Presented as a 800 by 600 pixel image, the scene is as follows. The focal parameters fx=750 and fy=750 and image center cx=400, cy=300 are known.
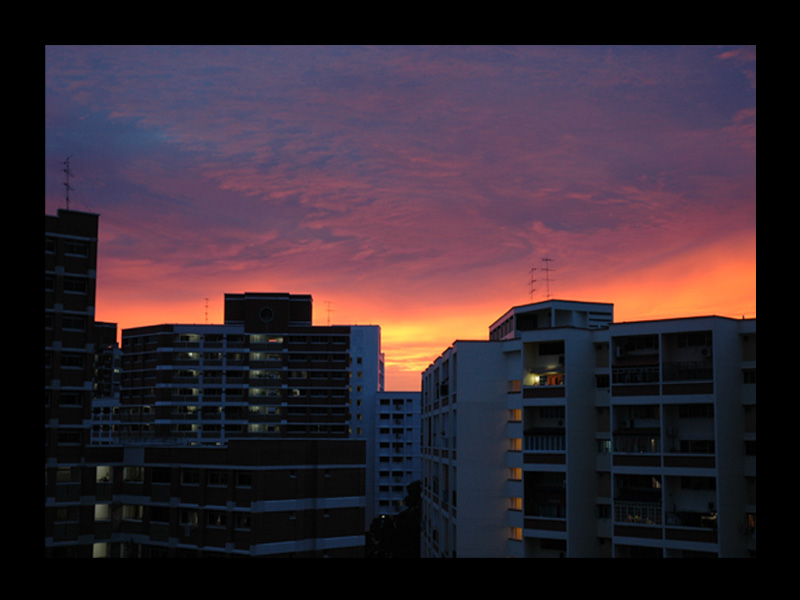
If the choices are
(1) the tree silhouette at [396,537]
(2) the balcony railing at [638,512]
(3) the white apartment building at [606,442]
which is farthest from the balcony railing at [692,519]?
(1) the tree silhouette at [396,537]

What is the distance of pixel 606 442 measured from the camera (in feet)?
119

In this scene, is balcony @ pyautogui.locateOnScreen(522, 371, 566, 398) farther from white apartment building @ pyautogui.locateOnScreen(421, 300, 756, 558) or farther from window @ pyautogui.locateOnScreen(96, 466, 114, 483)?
window @ pyautogui.locateOnScreen(96, 466, 114, 483)

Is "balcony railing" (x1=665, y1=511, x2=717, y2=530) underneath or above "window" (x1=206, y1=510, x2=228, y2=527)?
above

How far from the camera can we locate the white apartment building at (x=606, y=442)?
3259 cm

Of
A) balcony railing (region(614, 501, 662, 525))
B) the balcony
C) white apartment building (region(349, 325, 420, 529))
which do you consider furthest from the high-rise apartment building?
white apartment building (region(349, 325, 420, 529))

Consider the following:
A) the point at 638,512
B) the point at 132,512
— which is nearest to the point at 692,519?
the point at 638,512

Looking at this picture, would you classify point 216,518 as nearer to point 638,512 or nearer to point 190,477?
point 190,477

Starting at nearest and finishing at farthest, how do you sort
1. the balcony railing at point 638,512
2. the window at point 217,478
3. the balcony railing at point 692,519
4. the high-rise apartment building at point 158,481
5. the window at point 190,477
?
the balcony railing at point 692,519
the balcony railing at point 638,512
the high-rise apartment building at point 158,481
the window at point 217,478
the window at point 190,477

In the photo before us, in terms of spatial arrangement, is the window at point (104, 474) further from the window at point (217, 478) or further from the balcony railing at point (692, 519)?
the balcony railing at point (692, 519)

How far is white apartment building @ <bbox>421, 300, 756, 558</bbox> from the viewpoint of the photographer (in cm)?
3259

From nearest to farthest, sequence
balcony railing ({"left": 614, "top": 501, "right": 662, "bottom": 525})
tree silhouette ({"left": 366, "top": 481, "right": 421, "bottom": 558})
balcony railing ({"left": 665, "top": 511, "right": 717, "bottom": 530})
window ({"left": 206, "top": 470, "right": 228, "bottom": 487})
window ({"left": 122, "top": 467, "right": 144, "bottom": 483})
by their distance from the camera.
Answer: balcony railing ({"left": 665, "top": 511, "right": 717, "bottom": 530}), balcony railing ({"left": 614, "top": 501, "right": 662, "bottom": 525}), window ({"left": 206, "top": 470, "right": 228, "bottom": 487}), window ({"left": 122, "top": 467, "right": 144, "bottom": 483}), tree silhouette ({"left": 366, "top": 481, "right": 421, "bottom": 558})

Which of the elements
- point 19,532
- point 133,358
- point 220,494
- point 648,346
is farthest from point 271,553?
point 133,358

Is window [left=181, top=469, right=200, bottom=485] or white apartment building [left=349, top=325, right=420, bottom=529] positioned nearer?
window [left=181, top=469, right=200, bottom=485]
